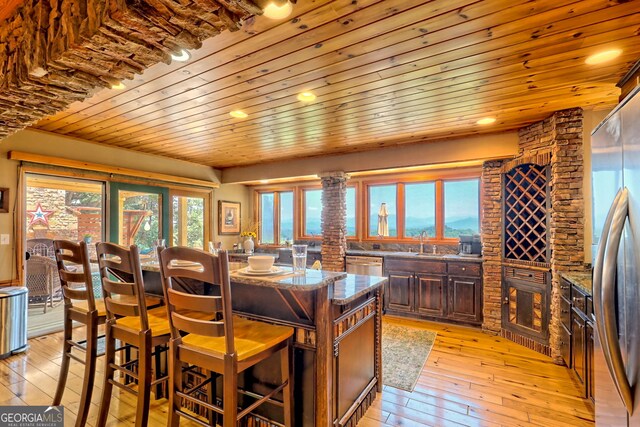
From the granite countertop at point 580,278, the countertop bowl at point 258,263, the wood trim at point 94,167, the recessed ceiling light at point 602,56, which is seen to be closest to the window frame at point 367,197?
the granite countertop at point 580,278

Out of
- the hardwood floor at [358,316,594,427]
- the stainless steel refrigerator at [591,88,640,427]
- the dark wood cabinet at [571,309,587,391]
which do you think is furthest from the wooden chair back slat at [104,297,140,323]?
the dark wood cabinet at [571,309,587,391]

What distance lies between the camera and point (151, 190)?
4.85 m

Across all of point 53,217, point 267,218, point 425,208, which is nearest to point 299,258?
point 425,208

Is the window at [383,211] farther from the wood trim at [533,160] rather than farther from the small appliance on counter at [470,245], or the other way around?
the wood trim at [533,160]

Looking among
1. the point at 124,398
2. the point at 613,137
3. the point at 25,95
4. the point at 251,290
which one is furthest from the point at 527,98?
the point at 124,398

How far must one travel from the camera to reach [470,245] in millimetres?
4379

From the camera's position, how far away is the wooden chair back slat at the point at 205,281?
142cm

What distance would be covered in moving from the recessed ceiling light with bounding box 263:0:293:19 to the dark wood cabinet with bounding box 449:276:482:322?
377cm

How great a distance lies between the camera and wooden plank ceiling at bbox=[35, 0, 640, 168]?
1623 mm

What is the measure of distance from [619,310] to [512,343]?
2984 mm

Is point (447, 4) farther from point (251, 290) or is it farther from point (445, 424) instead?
point (445, 424)

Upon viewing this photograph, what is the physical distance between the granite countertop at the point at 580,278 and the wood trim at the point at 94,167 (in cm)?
527

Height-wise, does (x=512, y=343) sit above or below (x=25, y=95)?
below

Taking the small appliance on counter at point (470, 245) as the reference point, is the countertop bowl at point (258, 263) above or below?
above
